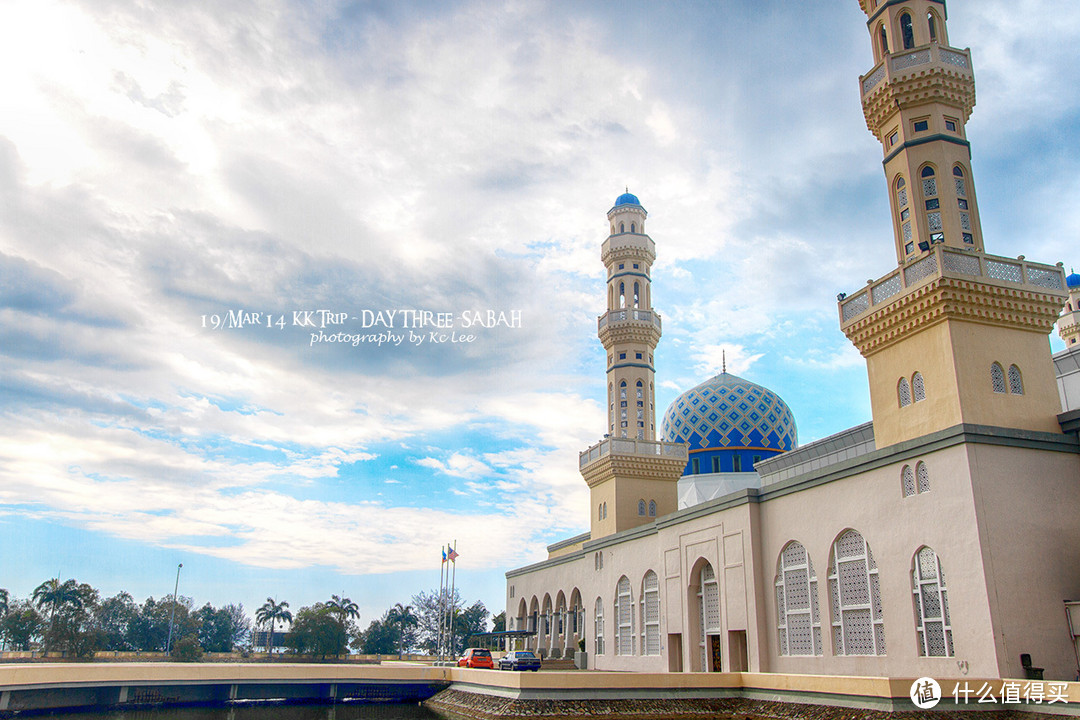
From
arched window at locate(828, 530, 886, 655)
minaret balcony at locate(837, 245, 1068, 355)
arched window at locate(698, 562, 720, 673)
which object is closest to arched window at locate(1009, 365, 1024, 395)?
minaret balcony at locate(837, 245, 1068, 355)

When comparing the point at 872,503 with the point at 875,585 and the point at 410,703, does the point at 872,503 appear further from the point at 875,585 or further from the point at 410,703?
the point at 410,703

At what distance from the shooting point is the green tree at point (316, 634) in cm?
6366

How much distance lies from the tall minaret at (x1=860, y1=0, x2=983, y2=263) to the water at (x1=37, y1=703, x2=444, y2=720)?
780 inches

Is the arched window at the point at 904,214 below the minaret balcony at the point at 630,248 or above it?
below

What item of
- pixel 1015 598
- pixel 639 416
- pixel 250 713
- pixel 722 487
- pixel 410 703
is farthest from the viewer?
pixel 722 487

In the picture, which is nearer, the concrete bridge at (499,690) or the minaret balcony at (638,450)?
the concrete bridge at (499,690)

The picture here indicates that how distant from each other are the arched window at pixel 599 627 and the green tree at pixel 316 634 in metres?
36.5

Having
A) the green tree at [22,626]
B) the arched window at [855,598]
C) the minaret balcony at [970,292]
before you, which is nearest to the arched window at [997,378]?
the minaret balcony at [970,292]

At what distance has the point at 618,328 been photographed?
38969 millimetres

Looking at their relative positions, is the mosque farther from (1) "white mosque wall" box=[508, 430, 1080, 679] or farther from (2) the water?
(2) the water

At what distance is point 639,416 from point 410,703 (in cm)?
1702

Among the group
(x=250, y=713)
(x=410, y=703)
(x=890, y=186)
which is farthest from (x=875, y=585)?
(x=250, y=713)

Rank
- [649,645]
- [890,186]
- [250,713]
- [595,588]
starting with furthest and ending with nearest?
[595,588]
[649,645]
[250,713]
[890,186]

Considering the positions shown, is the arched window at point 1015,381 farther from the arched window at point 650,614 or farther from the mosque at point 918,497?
the arched window at point 650,614
